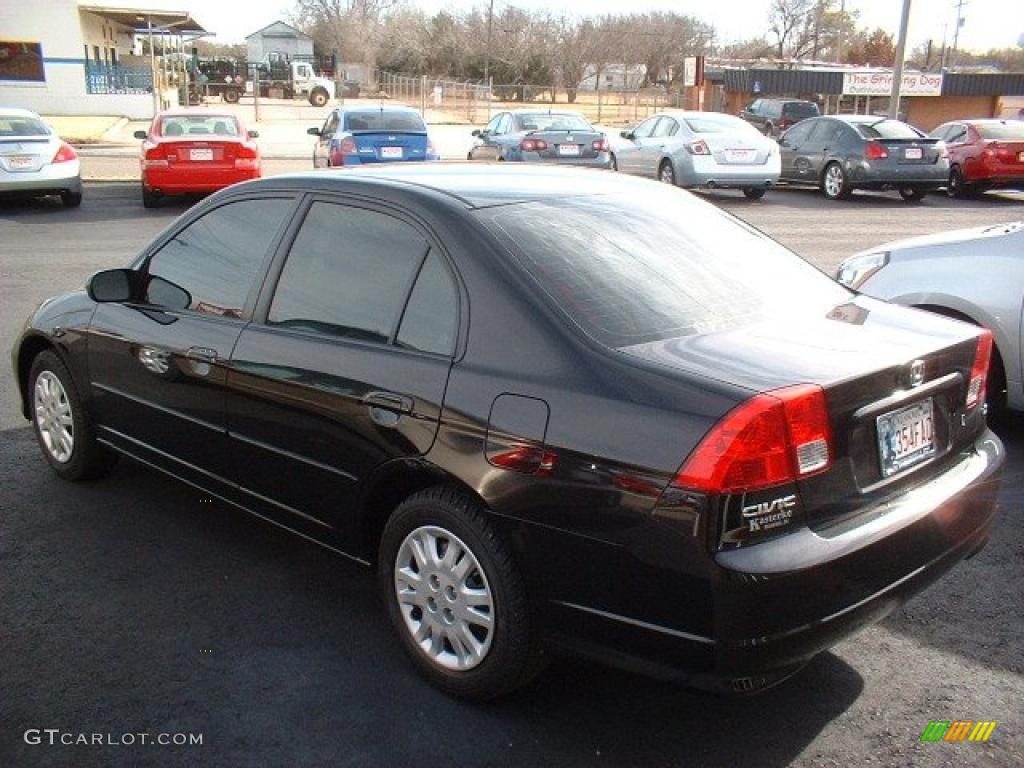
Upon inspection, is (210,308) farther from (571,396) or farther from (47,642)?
(571,396)

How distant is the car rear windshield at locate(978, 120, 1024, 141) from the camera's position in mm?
19297

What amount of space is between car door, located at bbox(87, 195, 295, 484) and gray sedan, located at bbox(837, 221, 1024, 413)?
309cm

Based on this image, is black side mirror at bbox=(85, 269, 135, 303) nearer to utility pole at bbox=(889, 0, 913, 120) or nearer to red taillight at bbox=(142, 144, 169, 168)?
red taillight at bbox=(142, 144, 169, 168)

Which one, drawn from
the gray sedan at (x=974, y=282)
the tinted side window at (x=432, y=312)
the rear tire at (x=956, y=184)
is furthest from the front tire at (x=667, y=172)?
the tinted side window at (x=432, y=312)

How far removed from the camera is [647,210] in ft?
12.5

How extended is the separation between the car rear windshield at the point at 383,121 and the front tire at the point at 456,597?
559 inches

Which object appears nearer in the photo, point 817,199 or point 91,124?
point 817,199

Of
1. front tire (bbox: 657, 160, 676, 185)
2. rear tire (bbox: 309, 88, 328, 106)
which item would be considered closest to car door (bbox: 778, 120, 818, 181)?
front tire (bbox: 657, 160, 676, 185)

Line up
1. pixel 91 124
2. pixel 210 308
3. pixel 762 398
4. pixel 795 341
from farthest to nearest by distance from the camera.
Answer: pixel 91 124, pixel 210 308, pixel 795 341, pixel 762 398

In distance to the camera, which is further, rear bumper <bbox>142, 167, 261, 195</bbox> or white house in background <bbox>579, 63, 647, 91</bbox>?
white house in background <bbox>579, 63, 647, 91</bbox>

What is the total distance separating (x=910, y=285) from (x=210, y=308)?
→ 3754mm

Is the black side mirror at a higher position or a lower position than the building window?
lower

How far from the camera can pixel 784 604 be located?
8.81ft

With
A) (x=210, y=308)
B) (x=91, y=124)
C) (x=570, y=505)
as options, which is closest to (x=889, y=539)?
(x=570, y=505)
